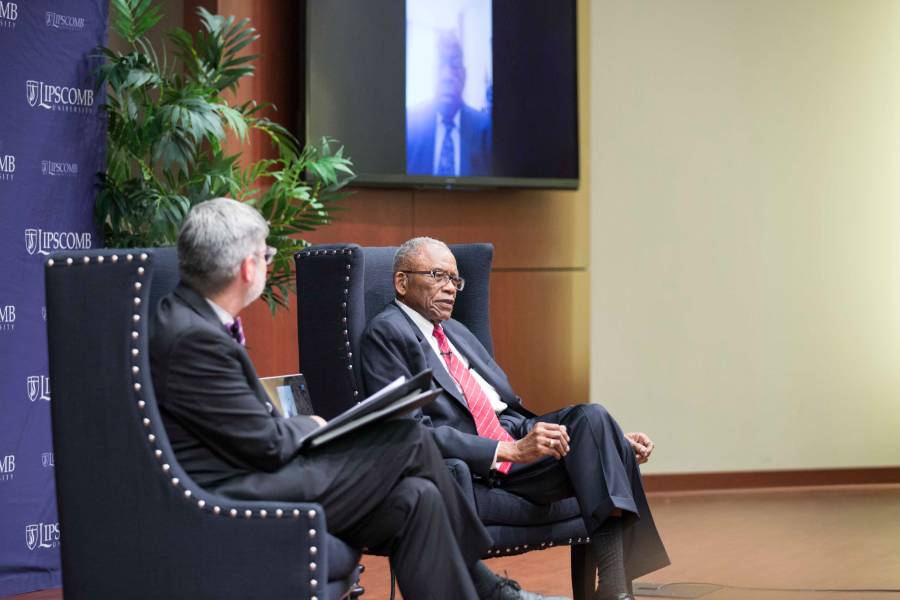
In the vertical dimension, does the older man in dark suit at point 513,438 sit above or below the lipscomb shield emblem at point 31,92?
below

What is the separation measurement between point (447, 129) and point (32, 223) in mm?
2139

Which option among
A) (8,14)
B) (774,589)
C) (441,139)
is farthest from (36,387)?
(774,589)

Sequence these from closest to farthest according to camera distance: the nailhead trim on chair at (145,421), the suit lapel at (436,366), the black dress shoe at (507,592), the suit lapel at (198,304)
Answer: the nailhead trim on chair at (145,421) → the suit lapel at (198,304) → the black dress shoe at (507,592) → the suit lapel at (436,366)

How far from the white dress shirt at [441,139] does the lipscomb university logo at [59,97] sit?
69.6 inches

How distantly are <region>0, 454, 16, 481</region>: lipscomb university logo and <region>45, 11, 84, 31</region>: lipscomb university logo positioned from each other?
1.44 meters

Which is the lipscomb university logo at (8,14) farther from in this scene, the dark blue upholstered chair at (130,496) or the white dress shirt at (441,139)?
the white dress shirt at (441,139)

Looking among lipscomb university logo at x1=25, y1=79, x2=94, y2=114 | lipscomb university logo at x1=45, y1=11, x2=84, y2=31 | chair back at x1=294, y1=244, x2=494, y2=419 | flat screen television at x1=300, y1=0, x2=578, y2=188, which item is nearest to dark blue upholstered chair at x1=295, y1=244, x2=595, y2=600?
chair back at x1=294, y1=244, x2=494, y2=419

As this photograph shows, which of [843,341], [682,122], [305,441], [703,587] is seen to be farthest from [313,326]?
[843,341]

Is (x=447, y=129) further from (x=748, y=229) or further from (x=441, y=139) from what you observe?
(x=748, y=229)

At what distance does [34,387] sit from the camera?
12.8 feet

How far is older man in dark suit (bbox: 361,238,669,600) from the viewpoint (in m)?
3.14

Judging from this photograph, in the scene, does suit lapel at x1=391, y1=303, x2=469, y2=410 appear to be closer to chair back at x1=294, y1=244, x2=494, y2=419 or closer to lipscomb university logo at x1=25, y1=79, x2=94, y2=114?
chair back at x1=294, y1=244, x2=494, y2=419

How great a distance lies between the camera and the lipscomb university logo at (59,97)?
12.7 ft

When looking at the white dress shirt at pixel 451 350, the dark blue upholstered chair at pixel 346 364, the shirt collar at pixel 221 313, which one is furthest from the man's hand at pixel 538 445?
the shirt collar at pixel 221 313
